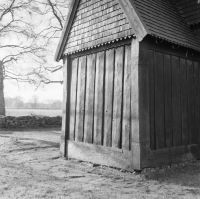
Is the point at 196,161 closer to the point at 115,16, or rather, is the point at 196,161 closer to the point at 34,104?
the point at 115,16

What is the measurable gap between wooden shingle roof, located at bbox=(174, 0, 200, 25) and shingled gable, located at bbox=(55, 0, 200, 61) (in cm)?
17

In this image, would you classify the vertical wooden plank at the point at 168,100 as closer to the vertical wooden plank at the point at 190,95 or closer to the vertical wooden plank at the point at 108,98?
the vertical wooden plank at the point at 190,95

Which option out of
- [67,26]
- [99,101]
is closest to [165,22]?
[99,101]

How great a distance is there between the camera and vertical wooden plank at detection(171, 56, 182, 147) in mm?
7395

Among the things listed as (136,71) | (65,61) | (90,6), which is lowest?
(136,71)

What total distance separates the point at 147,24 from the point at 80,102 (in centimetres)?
327

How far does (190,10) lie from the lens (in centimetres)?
859

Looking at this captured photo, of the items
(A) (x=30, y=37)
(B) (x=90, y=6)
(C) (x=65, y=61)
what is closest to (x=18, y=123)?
(A) (x=30, y=37)

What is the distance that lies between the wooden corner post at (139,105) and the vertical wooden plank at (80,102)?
7.09 ft

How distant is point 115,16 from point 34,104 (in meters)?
63.6

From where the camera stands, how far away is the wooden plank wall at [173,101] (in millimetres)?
6839

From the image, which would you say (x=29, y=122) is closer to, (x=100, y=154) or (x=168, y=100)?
(x=100, y=154)

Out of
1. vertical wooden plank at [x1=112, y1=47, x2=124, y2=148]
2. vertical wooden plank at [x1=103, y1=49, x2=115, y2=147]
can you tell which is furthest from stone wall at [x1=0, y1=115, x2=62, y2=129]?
vertical wooden plank at [x1=112, y1=47, x2=124, y2=148]

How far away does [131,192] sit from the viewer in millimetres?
5035
